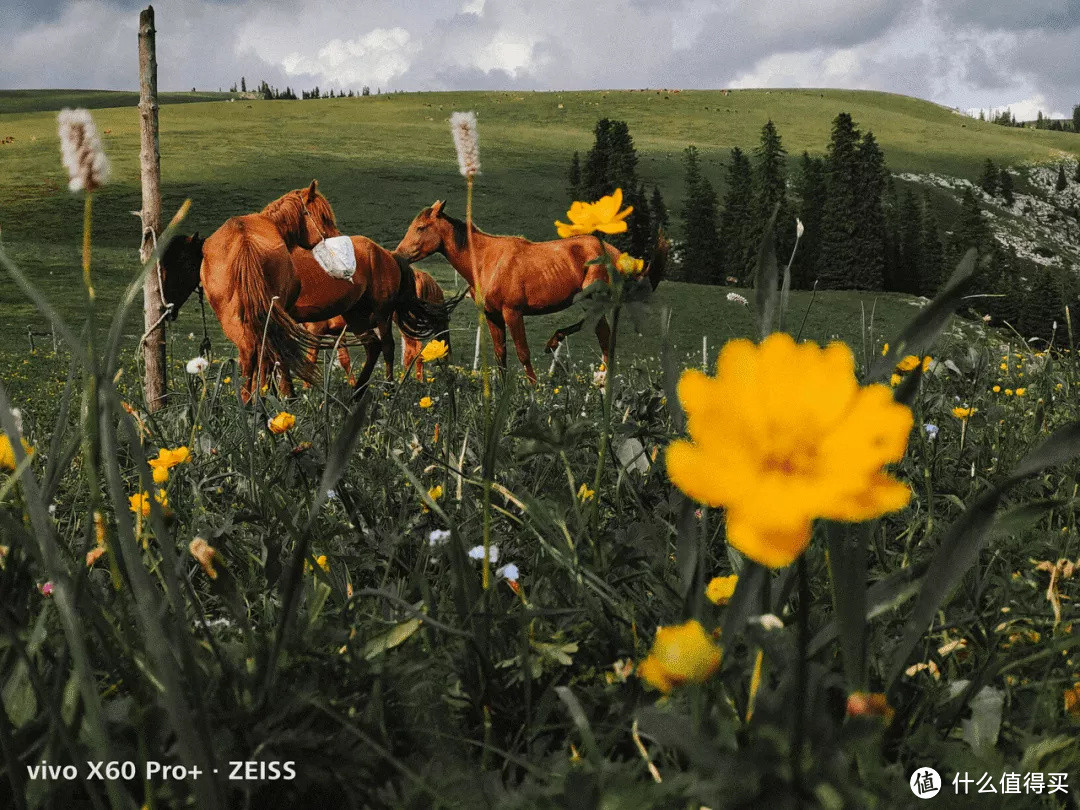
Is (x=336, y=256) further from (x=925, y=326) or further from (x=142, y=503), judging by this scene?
(x=925, y=326)

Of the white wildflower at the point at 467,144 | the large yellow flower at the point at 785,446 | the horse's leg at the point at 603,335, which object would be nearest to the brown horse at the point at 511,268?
the horse's leg at the point at 603,335

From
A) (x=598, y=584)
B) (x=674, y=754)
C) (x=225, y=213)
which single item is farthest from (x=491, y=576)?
(x=225, y=213)

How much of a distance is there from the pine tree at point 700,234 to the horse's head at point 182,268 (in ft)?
144

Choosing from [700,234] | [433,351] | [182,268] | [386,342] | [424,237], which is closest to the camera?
[433,351]

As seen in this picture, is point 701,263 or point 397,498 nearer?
point 397,498

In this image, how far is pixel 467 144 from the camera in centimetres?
107

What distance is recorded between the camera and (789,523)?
0.47 m

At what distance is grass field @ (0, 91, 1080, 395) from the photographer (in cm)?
1925

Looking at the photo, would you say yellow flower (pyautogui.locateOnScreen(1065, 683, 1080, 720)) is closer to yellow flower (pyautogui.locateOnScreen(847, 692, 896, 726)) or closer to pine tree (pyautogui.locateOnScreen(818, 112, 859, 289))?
yellow flower (pyautogui.locateOnScreen(847, 692, 896, 726))

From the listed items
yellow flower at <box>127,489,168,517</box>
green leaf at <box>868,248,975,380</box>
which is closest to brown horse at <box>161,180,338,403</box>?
yellow flower at <box>127,489,168,517</box>

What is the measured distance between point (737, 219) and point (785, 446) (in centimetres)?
5151

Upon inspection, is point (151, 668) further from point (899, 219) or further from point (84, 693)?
point (899, 219)

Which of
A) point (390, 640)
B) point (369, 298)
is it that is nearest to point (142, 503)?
point (390, 640)

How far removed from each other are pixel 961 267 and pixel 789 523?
1.62 feet
